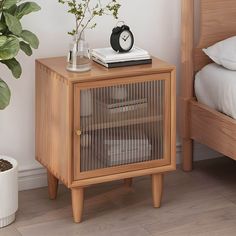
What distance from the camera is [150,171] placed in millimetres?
3150

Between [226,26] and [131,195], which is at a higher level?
[226,26]

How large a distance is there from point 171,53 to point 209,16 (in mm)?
264

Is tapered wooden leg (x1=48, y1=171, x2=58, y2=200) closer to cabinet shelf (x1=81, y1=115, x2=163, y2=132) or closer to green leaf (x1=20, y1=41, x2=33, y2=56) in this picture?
cabinet shelf (x1=81, y1=115, x2=163, y2=132)

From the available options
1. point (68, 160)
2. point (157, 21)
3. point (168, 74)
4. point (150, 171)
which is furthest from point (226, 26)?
point (68, 160)

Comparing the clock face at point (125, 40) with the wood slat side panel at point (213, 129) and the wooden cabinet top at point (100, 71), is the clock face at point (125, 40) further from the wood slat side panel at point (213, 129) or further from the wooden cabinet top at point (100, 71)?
the wood slat side panel at point (213, 129)

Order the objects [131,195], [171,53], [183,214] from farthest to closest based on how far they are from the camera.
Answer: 1. [171,53]
2. [131,195]
3. [183,214]

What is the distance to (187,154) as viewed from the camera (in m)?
3.65

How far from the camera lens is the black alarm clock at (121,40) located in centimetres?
311

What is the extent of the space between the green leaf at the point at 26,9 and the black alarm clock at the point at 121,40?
0.39 m

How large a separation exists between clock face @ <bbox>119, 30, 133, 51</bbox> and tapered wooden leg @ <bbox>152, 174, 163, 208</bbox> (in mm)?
564

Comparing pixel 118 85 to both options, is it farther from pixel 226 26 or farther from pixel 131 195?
pixel 226 26

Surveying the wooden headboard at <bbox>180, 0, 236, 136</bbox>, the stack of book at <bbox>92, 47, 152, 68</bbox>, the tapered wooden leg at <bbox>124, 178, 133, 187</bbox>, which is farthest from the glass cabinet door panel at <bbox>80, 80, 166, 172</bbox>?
the wooden headboard at <bbox>180, 0, 236, 136</bbox>

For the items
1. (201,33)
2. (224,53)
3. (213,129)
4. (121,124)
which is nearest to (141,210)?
(121,124)

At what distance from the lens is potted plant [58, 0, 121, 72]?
3.01 meters
